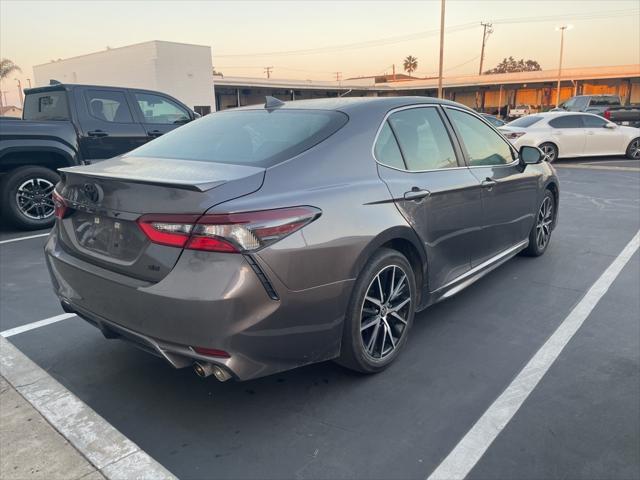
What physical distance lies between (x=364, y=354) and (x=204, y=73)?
106 feet

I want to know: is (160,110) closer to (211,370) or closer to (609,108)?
(211,370)

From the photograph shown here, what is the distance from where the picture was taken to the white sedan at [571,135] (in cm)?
1417

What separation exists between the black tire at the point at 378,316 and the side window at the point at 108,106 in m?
6.10

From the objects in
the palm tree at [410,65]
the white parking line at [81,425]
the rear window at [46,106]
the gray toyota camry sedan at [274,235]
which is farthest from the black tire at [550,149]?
the palm tree at [410,65]

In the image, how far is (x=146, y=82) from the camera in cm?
3108

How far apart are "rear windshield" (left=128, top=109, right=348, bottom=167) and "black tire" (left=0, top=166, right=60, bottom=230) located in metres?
4.17

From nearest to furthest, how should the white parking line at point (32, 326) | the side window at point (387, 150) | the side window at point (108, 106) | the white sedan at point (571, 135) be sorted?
the side window at point (387, 150), the white parking line at point (32, 326), the side window at point (108, 106), the white sedan at point (571, 135)

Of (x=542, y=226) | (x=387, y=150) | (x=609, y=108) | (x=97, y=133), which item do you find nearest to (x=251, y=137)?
(x=387, y=150)

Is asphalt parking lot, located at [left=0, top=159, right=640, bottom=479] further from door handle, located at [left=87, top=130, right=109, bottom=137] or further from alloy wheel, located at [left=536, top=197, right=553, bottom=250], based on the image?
door handle, located at [left=87, top=130, right=109, bottom=137]

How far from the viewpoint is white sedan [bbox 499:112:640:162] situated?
46.5ft

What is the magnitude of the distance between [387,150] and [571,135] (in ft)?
43.2

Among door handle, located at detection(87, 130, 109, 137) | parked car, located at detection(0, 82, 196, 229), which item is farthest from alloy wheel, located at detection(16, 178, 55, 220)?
door handle, located at detection(87, 130, 109, 137)

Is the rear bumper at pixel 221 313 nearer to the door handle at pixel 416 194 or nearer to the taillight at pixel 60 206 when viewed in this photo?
the taillight at pixel 60 206

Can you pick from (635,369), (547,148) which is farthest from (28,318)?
(547,148)
